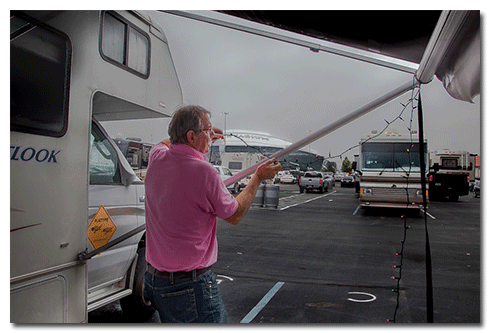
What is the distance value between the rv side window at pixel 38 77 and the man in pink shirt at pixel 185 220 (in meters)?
0.91

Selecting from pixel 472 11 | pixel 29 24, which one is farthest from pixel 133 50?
pixel 472 11

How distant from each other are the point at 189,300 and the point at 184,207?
0.48 m

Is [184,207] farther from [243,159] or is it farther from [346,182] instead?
[346,182]

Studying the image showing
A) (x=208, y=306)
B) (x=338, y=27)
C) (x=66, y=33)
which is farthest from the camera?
(x=338, y=27)

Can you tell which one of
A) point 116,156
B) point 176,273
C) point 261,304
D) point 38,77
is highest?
point 38,77

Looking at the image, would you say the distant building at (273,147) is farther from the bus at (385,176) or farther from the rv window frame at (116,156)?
the bus at (385,176)

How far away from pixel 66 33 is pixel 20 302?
177 centimetres

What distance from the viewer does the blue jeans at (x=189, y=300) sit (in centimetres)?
198

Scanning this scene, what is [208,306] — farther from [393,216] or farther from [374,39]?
[393,216]

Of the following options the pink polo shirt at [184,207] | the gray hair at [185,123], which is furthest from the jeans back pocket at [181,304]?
the gray hair at [185,123]

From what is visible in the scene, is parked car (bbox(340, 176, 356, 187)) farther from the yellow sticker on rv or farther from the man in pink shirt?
the man in pink shirt

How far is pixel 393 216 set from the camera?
12.4m

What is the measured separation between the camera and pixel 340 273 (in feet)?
18.2

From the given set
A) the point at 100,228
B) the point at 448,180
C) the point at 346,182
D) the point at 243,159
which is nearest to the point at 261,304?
the point at 100,228
